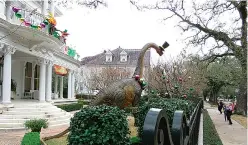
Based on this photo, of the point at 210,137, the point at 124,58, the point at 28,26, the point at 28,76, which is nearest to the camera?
the point at 210,137

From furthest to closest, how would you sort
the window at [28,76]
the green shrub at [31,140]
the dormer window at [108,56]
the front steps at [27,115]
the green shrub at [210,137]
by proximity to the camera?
the dormer window at [108,56] → the window at [28,76] → the front steps at [27,115] → the green shrub at [210,137] → the green shrub at [31,140]

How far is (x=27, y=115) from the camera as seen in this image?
14367 mm

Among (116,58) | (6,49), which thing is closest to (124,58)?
(116,58)

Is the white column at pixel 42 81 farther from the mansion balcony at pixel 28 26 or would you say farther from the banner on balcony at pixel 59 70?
the banner on balcony at pixel 59 70

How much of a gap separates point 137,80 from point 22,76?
1565cm

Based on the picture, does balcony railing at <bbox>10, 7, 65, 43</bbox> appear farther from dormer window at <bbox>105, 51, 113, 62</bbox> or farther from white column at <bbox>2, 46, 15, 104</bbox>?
dormer window at <bbox>105, 51, 113, 62</bbox>

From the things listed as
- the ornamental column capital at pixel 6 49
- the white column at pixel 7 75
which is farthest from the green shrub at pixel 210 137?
the ornamental column capital at pixel 6 49

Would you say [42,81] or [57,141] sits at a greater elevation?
[42,81]

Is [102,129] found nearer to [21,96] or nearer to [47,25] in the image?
[47,25]

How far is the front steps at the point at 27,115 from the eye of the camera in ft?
43.1

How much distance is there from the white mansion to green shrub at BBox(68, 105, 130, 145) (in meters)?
7.30

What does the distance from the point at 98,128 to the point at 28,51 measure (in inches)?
577

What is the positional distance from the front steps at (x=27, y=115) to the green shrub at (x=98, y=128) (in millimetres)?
9966

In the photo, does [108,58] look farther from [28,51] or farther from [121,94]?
[121,94]
